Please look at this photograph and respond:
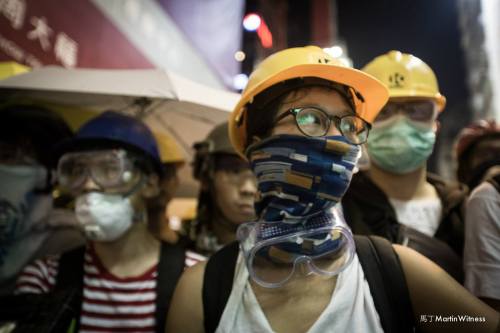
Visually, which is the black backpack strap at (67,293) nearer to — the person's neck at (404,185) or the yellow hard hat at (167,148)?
the yellow hard hat at (167,148)

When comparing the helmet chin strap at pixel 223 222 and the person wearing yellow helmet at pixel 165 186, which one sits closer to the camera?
the helmet chin strap at pixel 223 222

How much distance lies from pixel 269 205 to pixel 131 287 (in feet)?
3.78

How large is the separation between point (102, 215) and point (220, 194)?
1.01 m

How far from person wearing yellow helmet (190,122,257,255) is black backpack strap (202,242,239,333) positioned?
97cm

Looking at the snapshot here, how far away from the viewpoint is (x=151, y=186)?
2488mm

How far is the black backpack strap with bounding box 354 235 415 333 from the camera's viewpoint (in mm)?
1394

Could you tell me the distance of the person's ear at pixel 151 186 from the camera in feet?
7.98

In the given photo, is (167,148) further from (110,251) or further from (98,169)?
(110,251)

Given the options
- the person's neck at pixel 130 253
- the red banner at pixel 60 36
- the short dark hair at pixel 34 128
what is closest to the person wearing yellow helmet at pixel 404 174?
the person's neck at pixel 130 253

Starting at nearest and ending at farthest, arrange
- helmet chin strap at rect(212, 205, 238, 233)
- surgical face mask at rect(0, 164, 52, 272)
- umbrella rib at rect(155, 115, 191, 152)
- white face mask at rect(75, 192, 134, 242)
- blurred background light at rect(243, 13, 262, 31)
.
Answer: white face mask at rect(75, 192, 134, 242) → surgical face mask at rect(0, 164, 52, 272) → helmet chin strap at rect(212, 205, 238, 233) → umbrella rib at rect(155, 115, 191, 152) → blurred background light at rect(243, 13, 262, 31)

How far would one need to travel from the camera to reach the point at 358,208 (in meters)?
2.12

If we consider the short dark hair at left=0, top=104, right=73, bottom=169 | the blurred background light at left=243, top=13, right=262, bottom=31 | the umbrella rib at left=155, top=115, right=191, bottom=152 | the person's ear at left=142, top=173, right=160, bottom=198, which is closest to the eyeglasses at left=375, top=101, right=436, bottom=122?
the person's ear at left=142, top=173, right=160, bottom=198

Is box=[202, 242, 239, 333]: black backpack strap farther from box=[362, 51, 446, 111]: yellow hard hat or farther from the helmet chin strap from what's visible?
box=[362, 51, 446, 111]: yellow hard hat

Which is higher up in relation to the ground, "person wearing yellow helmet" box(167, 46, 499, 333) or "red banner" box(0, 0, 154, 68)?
"red banner" box(0, 0, 154, 68)
